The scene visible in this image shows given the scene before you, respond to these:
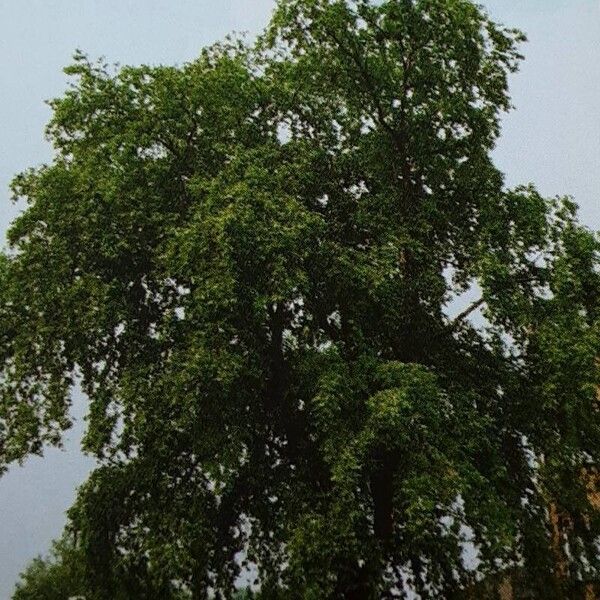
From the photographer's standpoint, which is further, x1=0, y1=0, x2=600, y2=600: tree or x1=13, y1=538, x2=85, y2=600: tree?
x1=13, y1=538, x2=85, y2=600: tree

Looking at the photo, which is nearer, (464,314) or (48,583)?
(464,314)

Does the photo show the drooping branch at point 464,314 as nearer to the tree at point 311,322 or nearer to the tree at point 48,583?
the tree at point 311,322

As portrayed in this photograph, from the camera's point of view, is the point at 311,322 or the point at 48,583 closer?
the point at 311,322

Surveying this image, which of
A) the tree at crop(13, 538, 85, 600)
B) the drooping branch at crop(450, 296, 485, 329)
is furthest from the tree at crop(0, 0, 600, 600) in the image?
the tree at crop(13, 538, 85, 600)

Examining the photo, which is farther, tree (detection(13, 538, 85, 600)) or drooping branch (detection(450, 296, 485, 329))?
tree (detection(13, 538, 85, 600))

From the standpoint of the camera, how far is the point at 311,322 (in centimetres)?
1834

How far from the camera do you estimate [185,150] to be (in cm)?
1945

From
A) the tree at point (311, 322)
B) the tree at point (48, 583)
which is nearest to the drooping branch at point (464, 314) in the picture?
the tree at point (311, 322)

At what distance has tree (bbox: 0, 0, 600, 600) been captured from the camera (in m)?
15.2

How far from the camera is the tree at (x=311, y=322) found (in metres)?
15.2

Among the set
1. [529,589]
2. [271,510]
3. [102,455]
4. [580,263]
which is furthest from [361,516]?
[580,263]

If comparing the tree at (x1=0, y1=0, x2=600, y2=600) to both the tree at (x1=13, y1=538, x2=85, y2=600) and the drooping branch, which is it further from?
the tree at (x1=13, y1=538, x2=85, y2=600)

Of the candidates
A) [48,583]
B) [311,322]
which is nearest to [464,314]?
[311,322]

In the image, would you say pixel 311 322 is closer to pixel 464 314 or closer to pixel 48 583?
pixel 464 314
